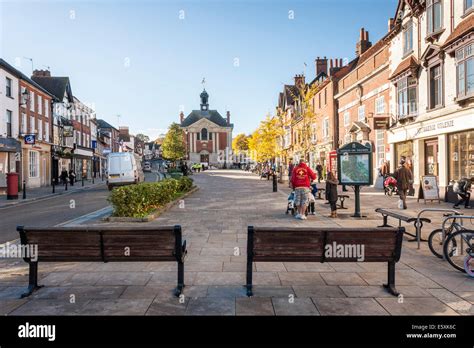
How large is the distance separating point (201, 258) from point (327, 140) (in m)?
30.5

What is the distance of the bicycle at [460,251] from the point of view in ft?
19.1

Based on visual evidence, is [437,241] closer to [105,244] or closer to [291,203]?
[291,203]

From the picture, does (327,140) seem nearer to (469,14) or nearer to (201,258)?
(469,14)

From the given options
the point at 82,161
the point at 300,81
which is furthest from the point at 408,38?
the point at 82,161

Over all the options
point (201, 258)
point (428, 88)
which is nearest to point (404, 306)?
point (201, 258)

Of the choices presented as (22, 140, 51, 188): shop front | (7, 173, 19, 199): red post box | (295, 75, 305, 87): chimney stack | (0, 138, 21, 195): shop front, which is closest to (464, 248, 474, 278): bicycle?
(7, 173, 19, 199): red post box

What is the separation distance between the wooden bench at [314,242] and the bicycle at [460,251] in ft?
5.59

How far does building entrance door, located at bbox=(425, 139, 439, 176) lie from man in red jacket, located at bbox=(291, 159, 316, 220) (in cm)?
974

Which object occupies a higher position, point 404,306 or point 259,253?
point 259,253

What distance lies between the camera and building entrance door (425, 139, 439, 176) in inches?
695

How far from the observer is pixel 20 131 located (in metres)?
29.2

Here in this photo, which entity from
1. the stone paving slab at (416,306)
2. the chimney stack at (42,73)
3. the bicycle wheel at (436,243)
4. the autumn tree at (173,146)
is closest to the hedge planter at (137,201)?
the bicycle wheel at (436,243)

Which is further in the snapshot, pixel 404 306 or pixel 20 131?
pixel 20 131
